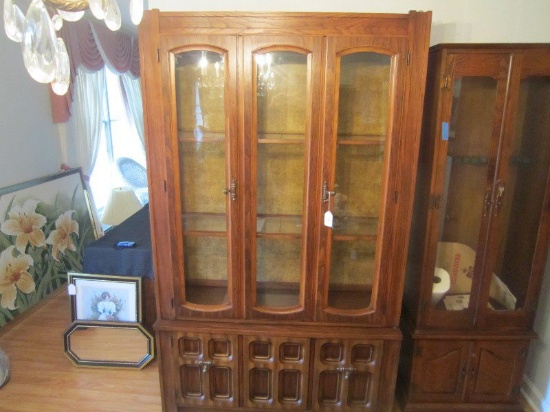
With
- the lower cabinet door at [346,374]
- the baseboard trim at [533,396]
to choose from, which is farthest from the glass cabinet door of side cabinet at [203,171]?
the baseboard trim at [533,396]

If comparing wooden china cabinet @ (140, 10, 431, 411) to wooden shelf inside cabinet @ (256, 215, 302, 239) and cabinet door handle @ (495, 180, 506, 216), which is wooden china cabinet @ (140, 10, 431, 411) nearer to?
wooden shelf inside cabinet @ (256, 215, 302, 239)

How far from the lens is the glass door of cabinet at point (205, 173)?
150 cm

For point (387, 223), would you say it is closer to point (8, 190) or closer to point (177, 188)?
point (177, 188)

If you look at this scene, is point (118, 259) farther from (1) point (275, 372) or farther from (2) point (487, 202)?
(2) point (487, 202)

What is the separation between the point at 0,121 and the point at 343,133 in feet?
7.60

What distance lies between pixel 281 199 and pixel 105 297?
1363mm

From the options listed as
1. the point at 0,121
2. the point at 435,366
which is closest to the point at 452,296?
the point at 435,366

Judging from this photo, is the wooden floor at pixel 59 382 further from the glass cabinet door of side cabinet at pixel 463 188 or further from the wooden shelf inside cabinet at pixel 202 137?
the wooden shelf inside cabinet at pixel 202 137

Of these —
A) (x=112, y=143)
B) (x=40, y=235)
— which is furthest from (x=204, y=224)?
(x=112, y=143)

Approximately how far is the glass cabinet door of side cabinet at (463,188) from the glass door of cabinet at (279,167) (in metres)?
0.62

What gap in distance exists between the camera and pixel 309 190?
1555 mm

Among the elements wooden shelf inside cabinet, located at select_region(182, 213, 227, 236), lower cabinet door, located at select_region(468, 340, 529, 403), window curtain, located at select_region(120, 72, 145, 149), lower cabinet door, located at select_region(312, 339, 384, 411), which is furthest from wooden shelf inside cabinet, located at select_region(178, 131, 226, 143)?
window curtain, located at select_region(120, 72, 145, 149)

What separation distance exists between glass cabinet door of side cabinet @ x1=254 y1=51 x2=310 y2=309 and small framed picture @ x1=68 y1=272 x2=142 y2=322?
3.16 feet

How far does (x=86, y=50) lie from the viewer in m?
3.03
